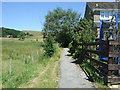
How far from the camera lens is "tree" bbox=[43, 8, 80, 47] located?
47.8 m

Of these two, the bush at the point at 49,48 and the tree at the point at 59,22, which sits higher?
the tree at the point at 59,22

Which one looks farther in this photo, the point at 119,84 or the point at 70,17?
the point at 70,17

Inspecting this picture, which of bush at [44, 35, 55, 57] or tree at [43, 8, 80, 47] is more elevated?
tree at [43, 8, 80, 47]

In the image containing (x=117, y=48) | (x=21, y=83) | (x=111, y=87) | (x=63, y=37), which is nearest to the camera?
(x=111, y=87)

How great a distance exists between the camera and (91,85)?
5750mm

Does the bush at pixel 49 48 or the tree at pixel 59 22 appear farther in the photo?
the tree at pixel 59 22

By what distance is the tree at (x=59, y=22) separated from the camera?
47.8 metres

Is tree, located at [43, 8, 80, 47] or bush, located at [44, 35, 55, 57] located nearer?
bush, located at [44, 35, 55, 57]

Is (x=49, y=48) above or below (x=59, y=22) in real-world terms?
below

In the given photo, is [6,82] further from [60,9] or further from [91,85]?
Result: [60,9]

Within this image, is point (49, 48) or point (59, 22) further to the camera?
point (59, 22)

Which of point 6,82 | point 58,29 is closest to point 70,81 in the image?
point 6,82

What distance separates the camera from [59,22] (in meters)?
51.2

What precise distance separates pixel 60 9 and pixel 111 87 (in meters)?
49.6
